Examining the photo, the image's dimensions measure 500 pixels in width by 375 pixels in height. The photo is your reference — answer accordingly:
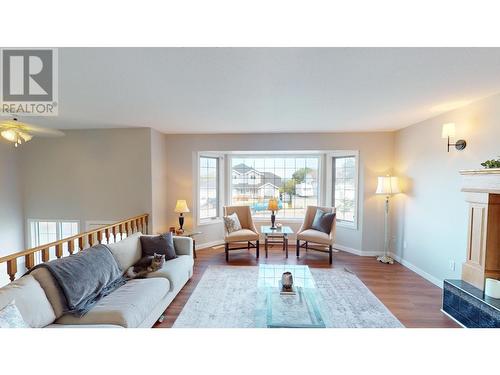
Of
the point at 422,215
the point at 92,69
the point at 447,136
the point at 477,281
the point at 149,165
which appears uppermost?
the point at 92,69

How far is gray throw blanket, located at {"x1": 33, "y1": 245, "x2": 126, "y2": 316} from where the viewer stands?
1.80 meters

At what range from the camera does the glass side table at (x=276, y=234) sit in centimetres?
431

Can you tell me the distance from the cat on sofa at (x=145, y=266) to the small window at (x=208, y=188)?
2.01 meters

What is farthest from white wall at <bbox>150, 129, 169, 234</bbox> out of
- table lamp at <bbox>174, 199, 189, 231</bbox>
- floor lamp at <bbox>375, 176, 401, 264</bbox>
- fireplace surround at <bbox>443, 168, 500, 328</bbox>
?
fireplace surround at <bbox>443, 168, 500, 328</bbox>

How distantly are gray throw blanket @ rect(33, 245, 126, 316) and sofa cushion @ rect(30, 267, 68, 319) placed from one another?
Result: 0.08ft

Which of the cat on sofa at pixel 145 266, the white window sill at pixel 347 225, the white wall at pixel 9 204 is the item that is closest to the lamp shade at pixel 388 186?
the white window sill at pixel 347 225

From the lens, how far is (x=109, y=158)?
13.6 feet

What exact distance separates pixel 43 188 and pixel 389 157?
675 centimetres

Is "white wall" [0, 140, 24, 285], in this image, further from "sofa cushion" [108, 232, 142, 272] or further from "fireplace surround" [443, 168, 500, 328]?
"fireplace surround" [443, 168, 500, 328]

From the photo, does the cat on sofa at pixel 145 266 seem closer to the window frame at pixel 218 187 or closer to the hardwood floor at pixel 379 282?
the hardwood floor at pixel 379 282

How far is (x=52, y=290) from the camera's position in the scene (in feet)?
5.77

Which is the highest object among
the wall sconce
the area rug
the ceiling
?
the ceiling
